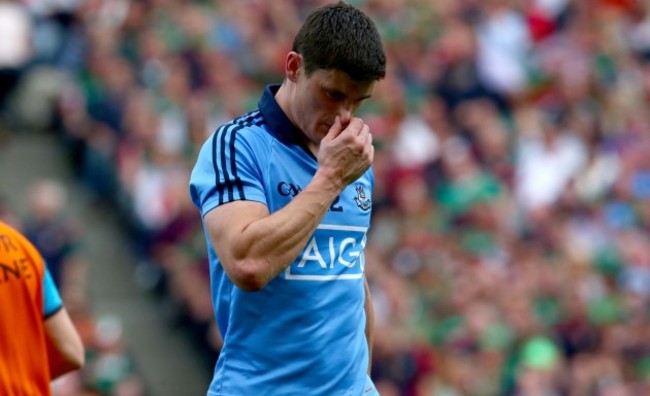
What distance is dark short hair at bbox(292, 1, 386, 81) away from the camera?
14.6 ft

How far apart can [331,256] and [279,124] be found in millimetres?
451

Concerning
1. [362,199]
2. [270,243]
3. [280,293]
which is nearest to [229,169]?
[270,243]

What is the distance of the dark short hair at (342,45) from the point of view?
4.46m

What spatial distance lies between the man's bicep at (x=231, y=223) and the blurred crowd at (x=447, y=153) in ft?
21.2

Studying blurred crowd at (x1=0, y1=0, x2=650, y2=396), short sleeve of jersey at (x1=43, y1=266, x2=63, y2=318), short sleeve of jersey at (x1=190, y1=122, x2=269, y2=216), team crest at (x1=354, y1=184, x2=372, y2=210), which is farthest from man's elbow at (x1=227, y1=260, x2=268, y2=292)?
blurred crowd at (x1=0, y1=0, x2=650, y2=396)

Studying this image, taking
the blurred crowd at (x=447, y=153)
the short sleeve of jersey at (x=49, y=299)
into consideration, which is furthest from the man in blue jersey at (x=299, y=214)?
the blurred crowd at (x=447, y=153)

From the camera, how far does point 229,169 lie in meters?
4.45

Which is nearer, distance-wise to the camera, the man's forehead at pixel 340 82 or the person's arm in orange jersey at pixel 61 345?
the man's forehead at pixel 340 82

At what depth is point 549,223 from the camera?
43.1 feet

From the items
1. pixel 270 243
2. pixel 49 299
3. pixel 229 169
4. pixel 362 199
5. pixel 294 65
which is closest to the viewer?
pixel 270 243

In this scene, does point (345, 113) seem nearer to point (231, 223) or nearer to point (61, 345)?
point (231, 223)

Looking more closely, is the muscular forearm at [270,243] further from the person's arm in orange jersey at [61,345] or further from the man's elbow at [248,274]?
the person's arm in orange jersey at [61,345]

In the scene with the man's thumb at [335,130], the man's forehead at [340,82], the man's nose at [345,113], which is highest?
the man's forehead at [340,82]

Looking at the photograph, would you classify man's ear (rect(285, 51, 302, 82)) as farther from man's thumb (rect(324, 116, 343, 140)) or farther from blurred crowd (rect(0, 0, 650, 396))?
blurred crowd (rect(0, 0, 650, 396))
